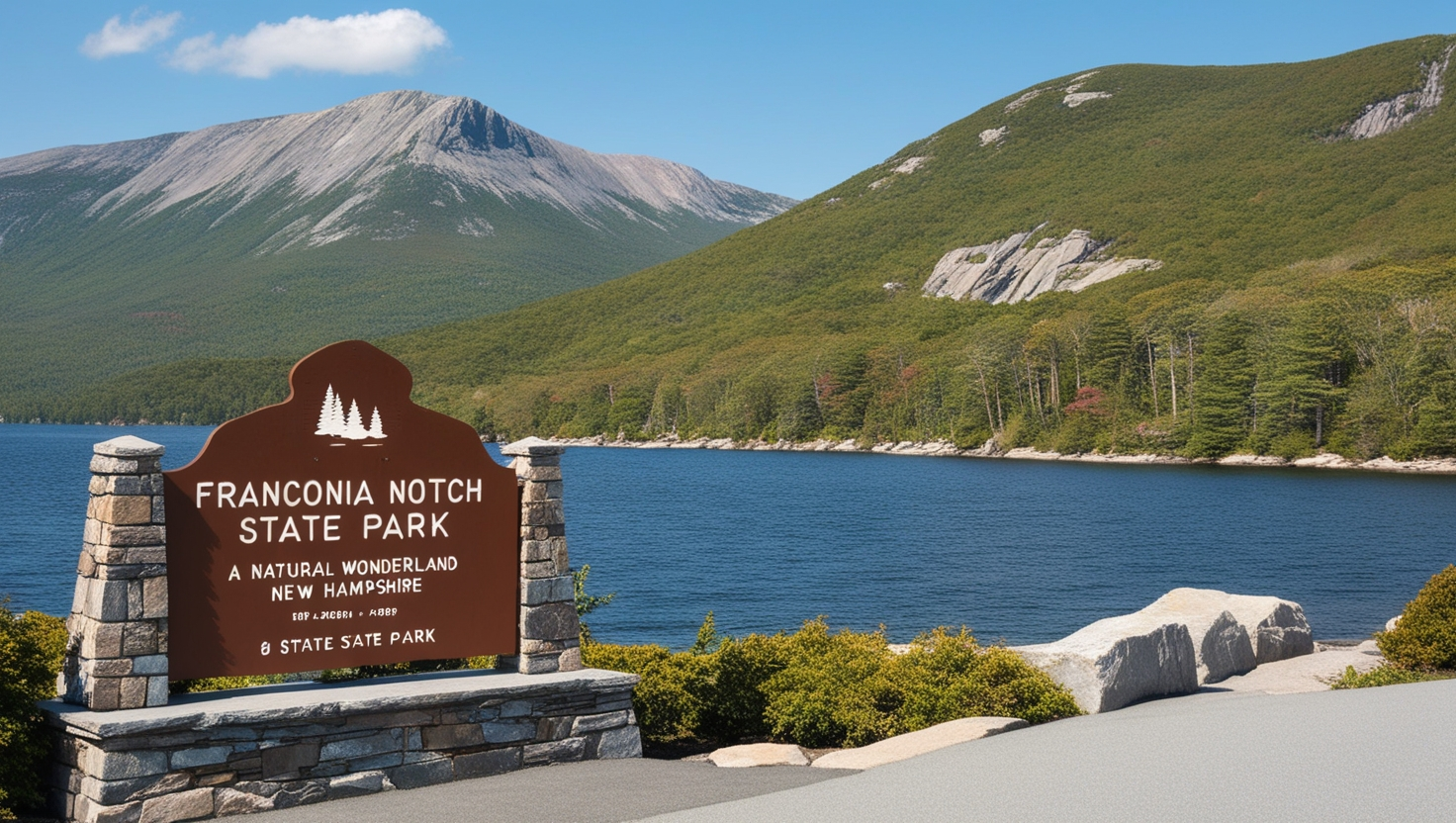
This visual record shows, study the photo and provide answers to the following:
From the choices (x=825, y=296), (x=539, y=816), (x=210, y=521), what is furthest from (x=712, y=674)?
(x=825, y=296)

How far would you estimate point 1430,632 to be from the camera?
53.2 ft

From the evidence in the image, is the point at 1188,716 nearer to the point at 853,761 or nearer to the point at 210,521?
the point at 853,761

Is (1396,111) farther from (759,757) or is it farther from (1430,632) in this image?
(759,757)

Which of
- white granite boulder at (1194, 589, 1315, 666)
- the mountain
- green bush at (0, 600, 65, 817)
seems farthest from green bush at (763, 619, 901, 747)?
the mountain

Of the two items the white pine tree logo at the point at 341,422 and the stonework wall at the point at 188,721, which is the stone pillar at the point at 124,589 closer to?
the stonework wall at the point at 188,721

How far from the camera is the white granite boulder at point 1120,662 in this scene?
13734 mm

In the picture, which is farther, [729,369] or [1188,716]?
[729,369]

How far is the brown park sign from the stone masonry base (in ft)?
1.43

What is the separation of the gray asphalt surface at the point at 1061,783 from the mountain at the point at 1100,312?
267 feet

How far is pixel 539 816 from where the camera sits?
9.12 meters

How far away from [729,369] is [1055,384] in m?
47.6

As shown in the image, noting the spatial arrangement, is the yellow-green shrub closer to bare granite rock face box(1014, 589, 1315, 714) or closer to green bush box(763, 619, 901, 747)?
green bush box(763, 619, 901, 747)

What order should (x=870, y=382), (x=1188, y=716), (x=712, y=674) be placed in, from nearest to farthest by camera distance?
(x=1188, y=716) < (x=712, y=674) < (x=870, y=382)

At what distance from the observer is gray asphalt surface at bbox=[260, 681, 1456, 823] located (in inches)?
346
